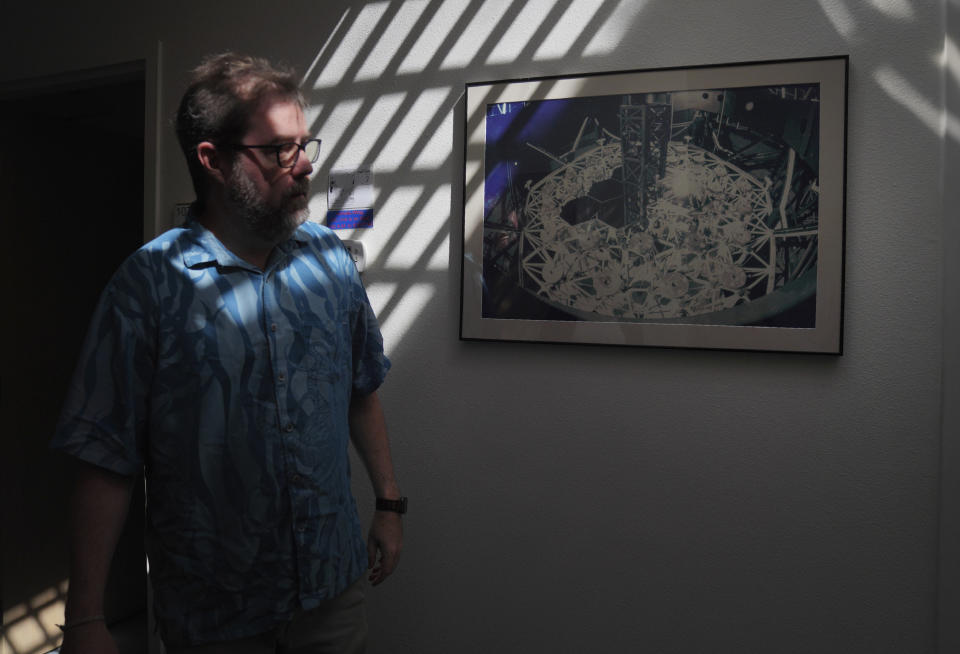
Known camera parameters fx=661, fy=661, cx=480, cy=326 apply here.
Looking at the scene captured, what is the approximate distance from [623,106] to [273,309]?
3.37 ft

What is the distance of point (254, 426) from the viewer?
1104 millimetres

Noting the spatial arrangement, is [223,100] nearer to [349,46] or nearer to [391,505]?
[391,505]

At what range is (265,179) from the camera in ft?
3.81

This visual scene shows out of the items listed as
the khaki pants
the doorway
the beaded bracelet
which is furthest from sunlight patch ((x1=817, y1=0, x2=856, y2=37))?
the doorway

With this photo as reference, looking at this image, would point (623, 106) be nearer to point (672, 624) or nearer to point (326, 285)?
point (326, 285)

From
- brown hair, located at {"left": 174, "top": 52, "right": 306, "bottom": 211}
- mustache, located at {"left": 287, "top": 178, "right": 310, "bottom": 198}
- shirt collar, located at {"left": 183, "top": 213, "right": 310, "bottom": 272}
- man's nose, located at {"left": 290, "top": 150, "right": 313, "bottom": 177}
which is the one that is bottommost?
shirt collar, located at {"left": 183, "top": 213, "right": 310, "bottom": 272}

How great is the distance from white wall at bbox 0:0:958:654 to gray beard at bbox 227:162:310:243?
2.33 feet

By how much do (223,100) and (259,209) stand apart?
0.20 m

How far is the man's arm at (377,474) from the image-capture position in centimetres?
134

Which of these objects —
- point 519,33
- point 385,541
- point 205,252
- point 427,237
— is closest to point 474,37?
point 519,33

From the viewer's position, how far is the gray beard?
1.15 m

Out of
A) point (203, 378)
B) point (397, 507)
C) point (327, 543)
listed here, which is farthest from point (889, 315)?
point (203, 378)

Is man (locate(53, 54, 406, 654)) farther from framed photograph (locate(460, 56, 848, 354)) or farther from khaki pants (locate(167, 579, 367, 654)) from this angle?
framed photograph (locate(460, 56, 848, 354))

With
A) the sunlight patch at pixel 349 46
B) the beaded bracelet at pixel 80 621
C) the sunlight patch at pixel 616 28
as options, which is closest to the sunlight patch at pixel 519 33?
the sunlight patch at pixel 616 28
